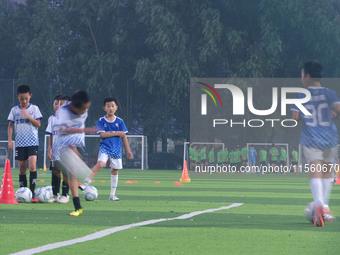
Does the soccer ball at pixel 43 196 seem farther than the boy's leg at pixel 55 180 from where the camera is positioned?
No

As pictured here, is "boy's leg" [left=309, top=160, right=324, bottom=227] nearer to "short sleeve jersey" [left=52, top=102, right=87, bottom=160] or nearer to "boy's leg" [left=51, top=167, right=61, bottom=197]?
"short sleeve jersey" [left=52, top=102, right=87, bottom=160]

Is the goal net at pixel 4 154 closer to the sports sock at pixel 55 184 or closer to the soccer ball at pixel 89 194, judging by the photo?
the soccer ball at pixel 89 194

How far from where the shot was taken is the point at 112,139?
15805 mm

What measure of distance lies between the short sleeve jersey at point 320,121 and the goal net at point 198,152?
3198 centimetres

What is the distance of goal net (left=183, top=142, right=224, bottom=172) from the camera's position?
144ft

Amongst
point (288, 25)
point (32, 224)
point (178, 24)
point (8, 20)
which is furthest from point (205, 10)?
point (32, 224)

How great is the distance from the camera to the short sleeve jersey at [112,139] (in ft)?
51.0

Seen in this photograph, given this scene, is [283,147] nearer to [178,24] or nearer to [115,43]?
[178,24]

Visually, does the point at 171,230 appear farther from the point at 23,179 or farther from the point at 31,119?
the point at 23,179

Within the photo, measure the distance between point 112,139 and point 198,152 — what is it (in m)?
28.9

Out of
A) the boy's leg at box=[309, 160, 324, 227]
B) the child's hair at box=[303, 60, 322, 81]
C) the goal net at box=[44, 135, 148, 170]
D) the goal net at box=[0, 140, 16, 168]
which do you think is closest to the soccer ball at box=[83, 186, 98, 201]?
the boy's leg at box=[309, 160, 324, 227]

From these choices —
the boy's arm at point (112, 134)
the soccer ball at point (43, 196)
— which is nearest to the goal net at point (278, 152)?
the boy's arm at point (112, 134)

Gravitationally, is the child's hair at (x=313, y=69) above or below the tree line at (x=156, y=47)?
below

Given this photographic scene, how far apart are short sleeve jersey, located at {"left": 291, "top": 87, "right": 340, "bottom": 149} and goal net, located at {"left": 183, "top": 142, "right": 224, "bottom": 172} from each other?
32.0m
